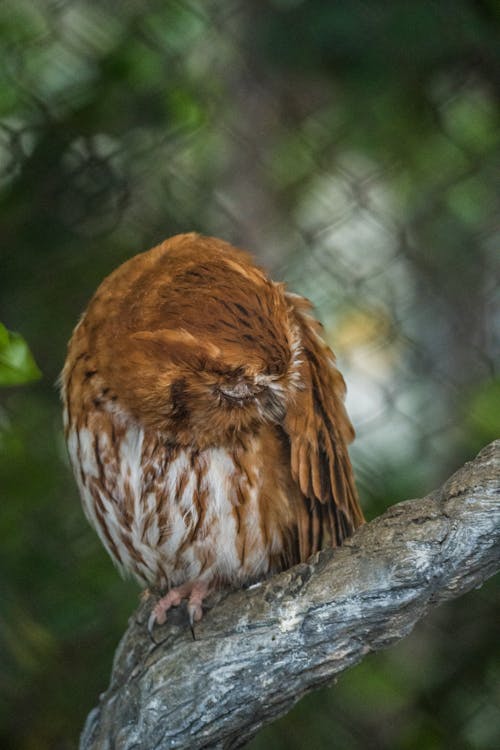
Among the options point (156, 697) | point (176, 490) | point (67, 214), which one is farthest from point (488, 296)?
point (156, 697)

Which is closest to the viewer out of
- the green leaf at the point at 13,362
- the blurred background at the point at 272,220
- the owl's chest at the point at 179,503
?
the green leaf at the point at 13,362

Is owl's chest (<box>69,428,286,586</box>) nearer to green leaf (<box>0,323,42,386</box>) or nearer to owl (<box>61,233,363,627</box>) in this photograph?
owl (<box>61,233,363,627</box>)

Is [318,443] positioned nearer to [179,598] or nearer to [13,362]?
[179,598]

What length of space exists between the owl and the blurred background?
0.54m

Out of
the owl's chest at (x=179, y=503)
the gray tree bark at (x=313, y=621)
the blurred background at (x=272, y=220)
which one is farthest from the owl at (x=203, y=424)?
the blurred background at (x=272, y=220)

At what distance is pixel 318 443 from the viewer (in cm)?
150

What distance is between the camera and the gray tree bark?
3.94 ft

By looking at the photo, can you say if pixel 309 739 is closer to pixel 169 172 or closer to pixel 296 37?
pixel 169 172

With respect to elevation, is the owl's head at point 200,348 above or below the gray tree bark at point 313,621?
above

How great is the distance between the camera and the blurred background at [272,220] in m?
2.03

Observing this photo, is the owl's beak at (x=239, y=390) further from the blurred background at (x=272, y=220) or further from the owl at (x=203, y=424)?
the blurred background at (x=272, y=220)

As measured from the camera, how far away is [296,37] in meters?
2.14

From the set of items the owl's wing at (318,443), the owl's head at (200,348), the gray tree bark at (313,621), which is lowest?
the gray tree bark at (313,621)

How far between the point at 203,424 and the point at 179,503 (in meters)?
0.21
